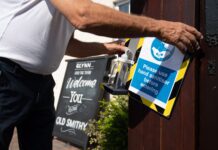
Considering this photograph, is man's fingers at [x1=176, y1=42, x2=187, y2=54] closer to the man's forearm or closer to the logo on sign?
the man's forearm

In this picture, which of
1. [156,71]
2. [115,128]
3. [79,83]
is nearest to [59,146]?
[79,83]

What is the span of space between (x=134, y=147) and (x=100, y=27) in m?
1.26

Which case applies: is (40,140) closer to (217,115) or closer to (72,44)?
(72,44)

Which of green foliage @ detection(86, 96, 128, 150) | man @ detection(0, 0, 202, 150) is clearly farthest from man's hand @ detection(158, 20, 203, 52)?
green foliage @ detection(86, 96, 128, 150)

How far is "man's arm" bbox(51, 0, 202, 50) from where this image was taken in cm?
181

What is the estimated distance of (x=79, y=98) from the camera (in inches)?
226

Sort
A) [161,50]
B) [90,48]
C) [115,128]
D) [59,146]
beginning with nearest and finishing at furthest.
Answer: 1. [161,50]
2. [90,48]
3. [115,128]
4. [59,146]

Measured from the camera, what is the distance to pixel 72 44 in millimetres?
2811

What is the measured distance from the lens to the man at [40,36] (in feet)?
6.01

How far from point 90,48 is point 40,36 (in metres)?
0.73

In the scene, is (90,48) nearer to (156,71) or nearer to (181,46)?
(156,71)

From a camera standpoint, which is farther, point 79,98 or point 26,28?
point 79,98

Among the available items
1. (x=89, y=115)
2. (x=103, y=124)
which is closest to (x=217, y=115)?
(x=103, y=124)

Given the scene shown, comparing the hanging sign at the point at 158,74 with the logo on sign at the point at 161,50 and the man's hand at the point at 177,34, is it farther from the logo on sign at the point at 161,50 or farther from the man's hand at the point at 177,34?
the man's hand at the point at 177,34
